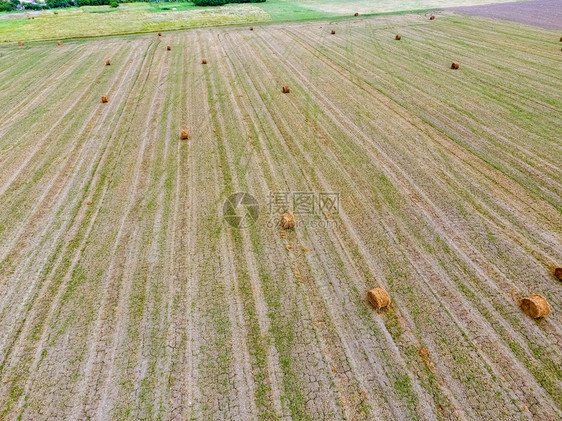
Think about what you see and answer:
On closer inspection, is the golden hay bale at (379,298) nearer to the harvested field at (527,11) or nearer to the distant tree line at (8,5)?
the harvested field at (527,11)

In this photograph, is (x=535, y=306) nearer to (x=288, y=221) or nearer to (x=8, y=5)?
(x=288, y=221)

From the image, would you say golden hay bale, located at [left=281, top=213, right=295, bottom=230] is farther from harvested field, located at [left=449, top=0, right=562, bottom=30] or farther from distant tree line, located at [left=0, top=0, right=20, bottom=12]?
distant tree line, located at [left=0, top=0, right=20, bottom=12]

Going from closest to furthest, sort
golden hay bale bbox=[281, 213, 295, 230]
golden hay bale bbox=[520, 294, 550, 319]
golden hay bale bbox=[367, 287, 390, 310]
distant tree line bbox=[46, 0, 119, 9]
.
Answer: golden hay bale bbox=[520, 294, 550, 319]
golden hay bale bbox=[367, 287, 390, 310]
golden hay bale bbox=[281, 213, 295, 230]
distant tree line bbox=[46, 0, 119, 9]

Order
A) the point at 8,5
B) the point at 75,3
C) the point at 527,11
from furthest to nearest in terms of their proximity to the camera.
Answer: the point at 75,3
the point at 8,5
the point at 527,11

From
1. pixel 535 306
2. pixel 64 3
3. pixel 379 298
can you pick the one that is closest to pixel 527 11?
Result: pixel 535 306

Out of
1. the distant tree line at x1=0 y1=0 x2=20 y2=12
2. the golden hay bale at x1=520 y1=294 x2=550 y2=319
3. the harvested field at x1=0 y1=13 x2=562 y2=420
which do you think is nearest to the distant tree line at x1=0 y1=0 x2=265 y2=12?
the distant tree line at x1=0 y1=0 x2=20 y2=12

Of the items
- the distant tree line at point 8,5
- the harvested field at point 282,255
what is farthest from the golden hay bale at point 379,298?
the distant tree line at point 8,5

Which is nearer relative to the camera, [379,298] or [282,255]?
[379,298]
